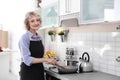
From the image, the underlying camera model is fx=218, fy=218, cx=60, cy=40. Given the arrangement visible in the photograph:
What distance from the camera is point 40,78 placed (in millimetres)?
2387

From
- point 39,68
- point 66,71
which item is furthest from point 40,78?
point 66,71

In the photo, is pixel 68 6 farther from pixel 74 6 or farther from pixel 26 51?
pixel 26 51

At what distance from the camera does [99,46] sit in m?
2.55

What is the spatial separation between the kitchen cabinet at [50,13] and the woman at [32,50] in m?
0.53

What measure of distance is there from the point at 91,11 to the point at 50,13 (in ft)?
3.49

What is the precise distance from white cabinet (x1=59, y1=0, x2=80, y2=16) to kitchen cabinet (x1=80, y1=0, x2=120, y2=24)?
0.41 feet

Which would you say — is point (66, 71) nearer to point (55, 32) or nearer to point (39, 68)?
point (39, 68)

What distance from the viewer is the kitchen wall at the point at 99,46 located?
232 cm

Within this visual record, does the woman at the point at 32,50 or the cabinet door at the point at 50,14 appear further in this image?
the cabinet door at the point at 50,14

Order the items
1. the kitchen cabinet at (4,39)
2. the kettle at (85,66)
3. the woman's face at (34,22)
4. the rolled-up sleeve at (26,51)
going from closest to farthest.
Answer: the rolled-up sleeve at (26,51)
the woman's face at (34,22)
the kettle at (85,66)
the kitchen cabinet at (4,39)

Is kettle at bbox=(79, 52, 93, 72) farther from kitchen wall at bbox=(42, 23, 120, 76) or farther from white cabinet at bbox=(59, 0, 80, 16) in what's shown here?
white cabinet at bbox=(59, 0, 80, 16)

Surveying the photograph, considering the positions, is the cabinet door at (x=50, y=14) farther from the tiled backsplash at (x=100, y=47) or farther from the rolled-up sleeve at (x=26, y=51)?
the rolled-up sleeve at (x=26, y=51)

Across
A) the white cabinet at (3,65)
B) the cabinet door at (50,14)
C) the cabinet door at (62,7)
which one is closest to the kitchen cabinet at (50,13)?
the cabinet door at (50,14)

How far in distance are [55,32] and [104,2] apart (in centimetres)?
184
